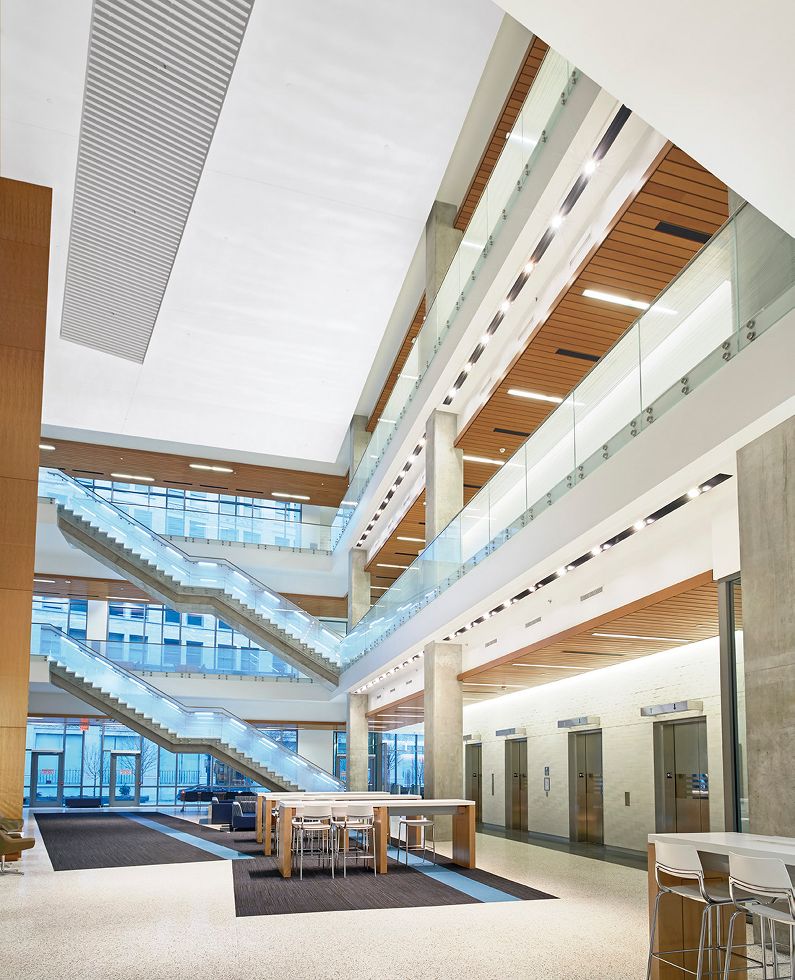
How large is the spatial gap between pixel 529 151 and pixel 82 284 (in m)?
10.0

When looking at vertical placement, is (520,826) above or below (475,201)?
below

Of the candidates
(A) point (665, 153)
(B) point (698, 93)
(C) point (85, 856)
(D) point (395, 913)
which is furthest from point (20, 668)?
(B) point (698, 93)

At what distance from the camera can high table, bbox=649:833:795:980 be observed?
473cm

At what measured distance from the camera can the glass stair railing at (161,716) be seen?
19453mm

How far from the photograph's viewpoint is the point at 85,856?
1291cm

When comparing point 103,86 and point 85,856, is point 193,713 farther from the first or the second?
point 103,86

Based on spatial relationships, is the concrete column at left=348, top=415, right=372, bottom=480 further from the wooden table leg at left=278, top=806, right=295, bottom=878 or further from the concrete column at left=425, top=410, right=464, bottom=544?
the wooden table leg at left=278, top=806, right=295, bottom=878

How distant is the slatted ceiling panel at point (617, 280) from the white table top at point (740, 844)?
5.44m

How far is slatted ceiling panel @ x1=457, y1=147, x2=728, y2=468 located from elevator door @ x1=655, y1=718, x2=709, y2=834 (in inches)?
200

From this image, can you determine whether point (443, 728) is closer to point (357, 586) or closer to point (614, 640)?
point (614, 640)

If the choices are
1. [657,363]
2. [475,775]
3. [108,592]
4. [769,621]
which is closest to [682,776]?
[769,621]

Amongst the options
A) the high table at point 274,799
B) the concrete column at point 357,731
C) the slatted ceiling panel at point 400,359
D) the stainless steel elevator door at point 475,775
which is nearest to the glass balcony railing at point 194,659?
the concrete column at point 357,731

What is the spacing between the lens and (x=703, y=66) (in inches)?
142

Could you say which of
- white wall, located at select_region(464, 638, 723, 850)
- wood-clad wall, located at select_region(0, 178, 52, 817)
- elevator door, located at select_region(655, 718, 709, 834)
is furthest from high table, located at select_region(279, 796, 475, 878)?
wood-clad wall, located at select_region(0, 178, 52, 817)
